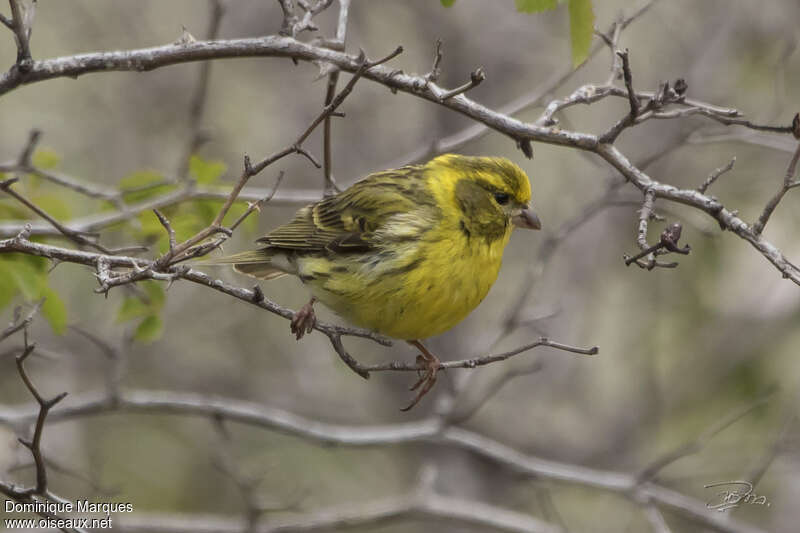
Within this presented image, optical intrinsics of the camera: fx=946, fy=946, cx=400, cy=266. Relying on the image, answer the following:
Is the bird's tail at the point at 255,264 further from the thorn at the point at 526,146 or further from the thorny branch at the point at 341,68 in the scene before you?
the thorn at the point at 526,146

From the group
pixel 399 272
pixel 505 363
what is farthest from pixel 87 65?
pixel 505 363

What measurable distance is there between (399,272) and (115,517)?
2802 mm

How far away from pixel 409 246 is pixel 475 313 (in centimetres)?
615

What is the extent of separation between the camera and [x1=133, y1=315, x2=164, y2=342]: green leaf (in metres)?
4.90

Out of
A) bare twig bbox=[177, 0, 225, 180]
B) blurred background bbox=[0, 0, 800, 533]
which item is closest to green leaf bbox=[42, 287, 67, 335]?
bare twig bbox=[177, 0, 225, 180]

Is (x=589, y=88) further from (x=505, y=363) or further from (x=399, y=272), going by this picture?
(x=505, y=363)

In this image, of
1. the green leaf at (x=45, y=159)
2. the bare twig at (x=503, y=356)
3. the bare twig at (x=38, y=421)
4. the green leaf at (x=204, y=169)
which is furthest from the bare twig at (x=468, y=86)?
the green leaf at (x=45, y=159)

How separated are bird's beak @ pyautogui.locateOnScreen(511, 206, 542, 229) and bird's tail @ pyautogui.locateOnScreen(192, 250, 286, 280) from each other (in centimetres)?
144

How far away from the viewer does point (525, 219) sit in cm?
537

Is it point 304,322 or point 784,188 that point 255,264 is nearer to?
point 304,322

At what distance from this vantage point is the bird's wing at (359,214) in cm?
533

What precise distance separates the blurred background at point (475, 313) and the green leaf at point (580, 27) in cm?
511
